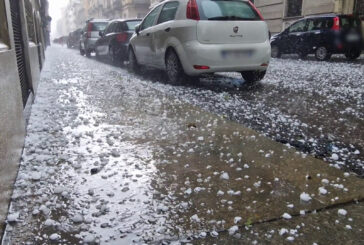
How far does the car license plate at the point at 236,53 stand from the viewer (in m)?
6.04

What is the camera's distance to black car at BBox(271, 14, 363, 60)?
12.6 m

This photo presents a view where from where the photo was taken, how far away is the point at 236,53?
20.1 feet

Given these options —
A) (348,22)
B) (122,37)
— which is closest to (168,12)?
(122,37)

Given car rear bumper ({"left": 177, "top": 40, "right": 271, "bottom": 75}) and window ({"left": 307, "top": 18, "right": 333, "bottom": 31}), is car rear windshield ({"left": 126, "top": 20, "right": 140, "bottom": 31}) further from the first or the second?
window ({"left": 307, "top": 18, "right": 333, "bottom": 31})

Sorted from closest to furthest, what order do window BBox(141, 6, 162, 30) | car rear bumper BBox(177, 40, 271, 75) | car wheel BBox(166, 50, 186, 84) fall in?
car rear bumper BBox(177, 40, 271, 75)
car wheel BBox(166, 50, 186, 84)
window BBox(141, 6, 162, 30)

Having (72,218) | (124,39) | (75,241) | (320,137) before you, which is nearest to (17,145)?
(72,218)

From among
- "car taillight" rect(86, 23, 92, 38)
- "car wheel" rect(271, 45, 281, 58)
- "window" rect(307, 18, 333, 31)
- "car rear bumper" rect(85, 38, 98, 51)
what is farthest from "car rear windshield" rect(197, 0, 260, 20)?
"car taillight" rect(86, 23, 92, 38)

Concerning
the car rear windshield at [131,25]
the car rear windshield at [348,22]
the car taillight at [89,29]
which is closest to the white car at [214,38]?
the car rear windshield at [131,25]

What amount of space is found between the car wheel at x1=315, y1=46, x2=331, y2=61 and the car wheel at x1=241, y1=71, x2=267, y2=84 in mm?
7193

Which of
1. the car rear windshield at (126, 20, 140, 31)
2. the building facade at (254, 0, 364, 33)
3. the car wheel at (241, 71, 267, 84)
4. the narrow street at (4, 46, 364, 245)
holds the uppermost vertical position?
the building facade at (254, 0, 364, 33)

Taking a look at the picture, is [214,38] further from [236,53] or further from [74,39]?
[74,39]

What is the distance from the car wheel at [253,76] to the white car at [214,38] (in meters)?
0.02

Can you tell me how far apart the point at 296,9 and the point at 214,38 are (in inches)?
615

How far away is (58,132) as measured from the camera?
12.0ft
